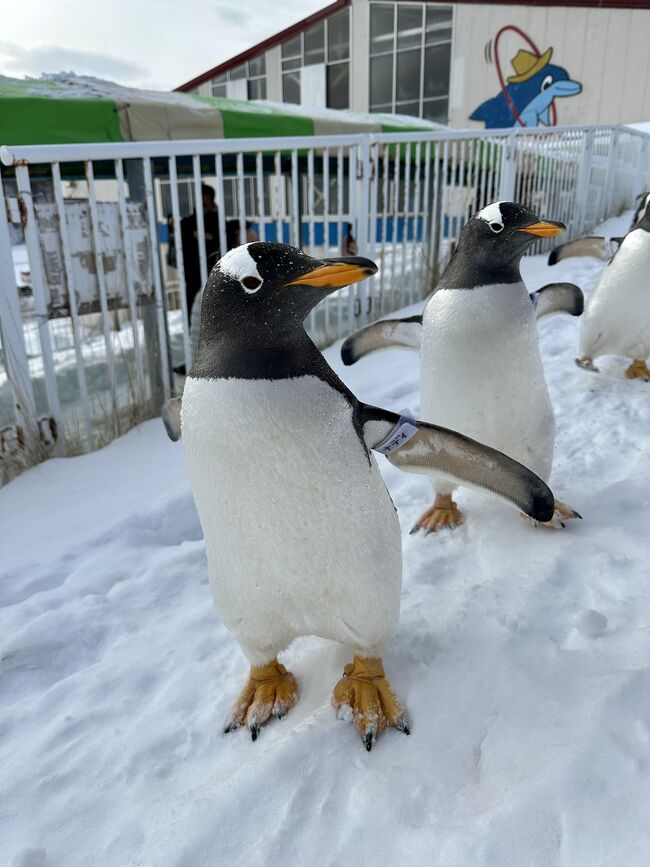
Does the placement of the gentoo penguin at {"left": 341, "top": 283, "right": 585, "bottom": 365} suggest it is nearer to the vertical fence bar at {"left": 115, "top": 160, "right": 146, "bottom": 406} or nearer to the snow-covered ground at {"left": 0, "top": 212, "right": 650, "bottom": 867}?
the snow-covered ground at {"left": 0, "top": 212, "right": 650, "bottom": 867}

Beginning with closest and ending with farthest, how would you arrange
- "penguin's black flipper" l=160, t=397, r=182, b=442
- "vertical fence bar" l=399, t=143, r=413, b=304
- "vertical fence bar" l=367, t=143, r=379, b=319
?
"penguin's black flipper" l=160, t=397, r=182, b=442
"vertical fence bar" l=367, t=143, r=379, b=319
"vertical fence bar" l=399, t=143, r=413, b=304

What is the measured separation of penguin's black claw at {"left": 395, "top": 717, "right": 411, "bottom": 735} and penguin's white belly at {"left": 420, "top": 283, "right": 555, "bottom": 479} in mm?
938

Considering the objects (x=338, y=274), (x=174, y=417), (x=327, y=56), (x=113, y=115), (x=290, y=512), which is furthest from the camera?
(x=327, y=56)

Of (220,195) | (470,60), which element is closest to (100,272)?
(220,195)

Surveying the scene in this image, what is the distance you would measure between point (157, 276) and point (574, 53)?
44.0ft

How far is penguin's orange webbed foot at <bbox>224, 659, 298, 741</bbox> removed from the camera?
4.69 ft

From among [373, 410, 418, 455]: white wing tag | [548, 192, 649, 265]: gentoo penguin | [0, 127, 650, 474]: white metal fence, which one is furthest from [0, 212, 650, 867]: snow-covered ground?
[548, 192, 649, 265]: gentoo penguin

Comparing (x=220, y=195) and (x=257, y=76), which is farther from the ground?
(x=257, y=76)

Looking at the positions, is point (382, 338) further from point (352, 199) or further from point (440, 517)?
point (352, 199)

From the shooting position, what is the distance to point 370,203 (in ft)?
16.7

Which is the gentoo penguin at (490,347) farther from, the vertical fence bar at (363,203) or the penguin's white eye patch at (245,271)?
the vertical fence bar at (363,203)

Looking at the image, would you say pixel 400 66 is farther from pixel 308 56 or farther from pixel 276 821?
pixel 276 821

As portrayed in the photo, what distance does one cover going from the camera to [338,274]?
114 centimetres

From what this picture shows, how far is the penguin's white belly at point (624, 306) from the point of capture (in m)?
3.14
